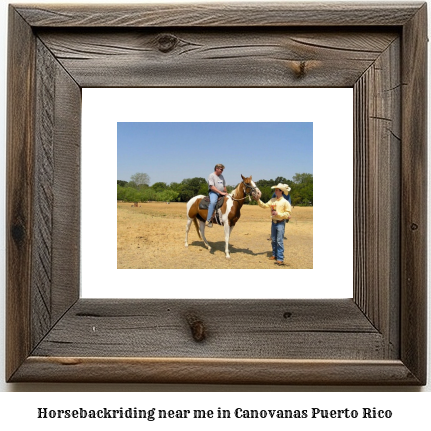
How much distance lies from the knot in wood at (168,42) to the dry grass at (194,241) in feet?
0.98

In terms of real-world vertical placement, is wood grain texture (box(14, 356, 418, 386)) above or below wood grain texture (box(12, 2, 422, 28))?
below

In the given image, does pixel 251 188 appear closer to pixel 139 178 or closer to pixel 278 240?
pixel 278 240

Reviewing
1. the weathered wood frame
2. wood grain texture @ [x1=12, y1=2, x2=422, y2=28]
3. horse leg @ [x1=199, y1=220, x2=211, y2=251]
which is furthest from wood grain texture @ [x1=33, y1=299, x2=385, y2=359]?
wood grain texture @ [x1=12, y1=2, x2=422, y2=28]

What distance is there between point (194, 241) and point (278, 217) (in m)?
0.17

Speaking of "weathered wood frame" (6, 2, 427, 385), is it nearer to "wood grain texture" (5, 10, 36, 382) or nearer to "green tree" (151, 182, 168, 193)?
"wood grain texture" (5, 10, 36, 382)

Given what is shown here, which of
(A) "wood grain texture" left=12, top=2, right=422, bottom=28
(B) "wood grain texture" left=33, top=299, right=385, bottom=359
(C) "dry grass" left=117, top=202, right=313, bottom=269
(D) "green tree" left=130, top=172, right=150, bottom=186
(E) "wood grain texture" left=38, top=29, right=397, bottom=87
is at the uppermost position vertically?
(A) "wood grain texture" left=12, top=2, right=422, bottom=28

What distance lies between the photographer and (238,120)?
83 centimetres

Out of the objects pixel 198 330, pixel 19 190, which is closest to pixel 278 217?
pixel 198 330

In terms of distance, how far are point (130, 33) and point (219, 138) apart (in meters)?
0.26

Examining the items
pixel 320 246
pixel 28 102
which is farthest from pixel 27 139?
pixel 320 246

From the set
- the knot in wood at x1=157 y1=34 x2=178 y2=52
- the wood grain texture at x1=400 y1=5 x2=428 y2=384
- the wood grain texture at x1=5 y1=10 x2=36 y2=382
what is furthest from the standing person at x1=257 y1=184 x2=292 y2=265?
the wood grain texture at x1=5 y1=10 x2=36 y2=382

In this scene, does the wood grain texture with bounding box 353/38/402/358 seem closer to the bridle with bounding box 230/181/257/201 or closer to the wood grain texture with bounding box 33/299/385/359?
the wood grain texture with bounding box 33/299/385/359

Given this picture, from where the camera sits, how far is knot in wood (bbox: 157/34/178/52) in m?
0.81
